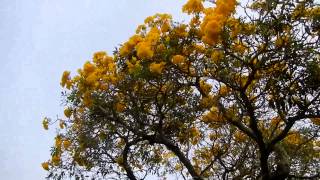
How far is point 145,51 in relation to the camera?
26.2ft

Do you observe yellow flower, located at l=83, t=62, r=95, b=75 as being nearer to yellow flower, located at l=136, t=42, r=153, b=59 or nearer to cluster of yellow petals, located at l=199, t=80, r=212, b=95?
yellow flower, located at l=136, t=42, r=153, b=59

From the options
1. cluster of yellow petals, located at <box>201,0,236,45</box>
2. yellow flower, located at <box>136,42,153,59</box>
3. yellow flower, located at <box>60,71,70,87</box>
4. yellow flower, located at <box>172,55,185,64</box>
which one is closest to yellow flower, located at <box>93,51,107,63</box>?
yellow flower, located at <box>60,71,70,87</box>

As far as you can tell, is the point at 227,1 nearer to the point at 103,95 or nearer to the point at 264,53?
the point at 264,53

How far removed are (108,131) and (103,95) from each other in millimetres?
794

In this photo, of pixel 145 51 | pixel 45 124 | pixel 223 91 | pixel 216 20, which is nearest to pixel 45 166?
pixel 45 124

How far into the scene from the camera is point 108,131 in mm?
9742

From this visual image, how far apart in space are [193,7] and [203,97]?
1.72 meters

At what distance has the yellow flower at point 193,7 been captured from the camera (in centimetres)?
805

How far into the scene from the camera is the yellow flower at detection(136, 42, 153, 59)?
7977mm

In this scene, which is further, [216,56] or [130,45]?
[130,45]

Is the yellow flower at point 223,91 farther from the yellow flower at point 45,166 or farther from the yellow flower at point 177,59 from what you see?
the yellow flower at point 45,166

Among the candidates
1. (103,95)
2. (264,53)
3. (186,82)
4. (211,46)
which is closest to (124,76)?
(103,95)

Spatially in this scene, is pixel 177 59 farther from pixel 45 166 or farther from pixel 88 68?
pixel 45 166

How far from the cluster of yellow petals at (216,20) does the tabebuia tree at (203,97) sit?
0.01 meters
